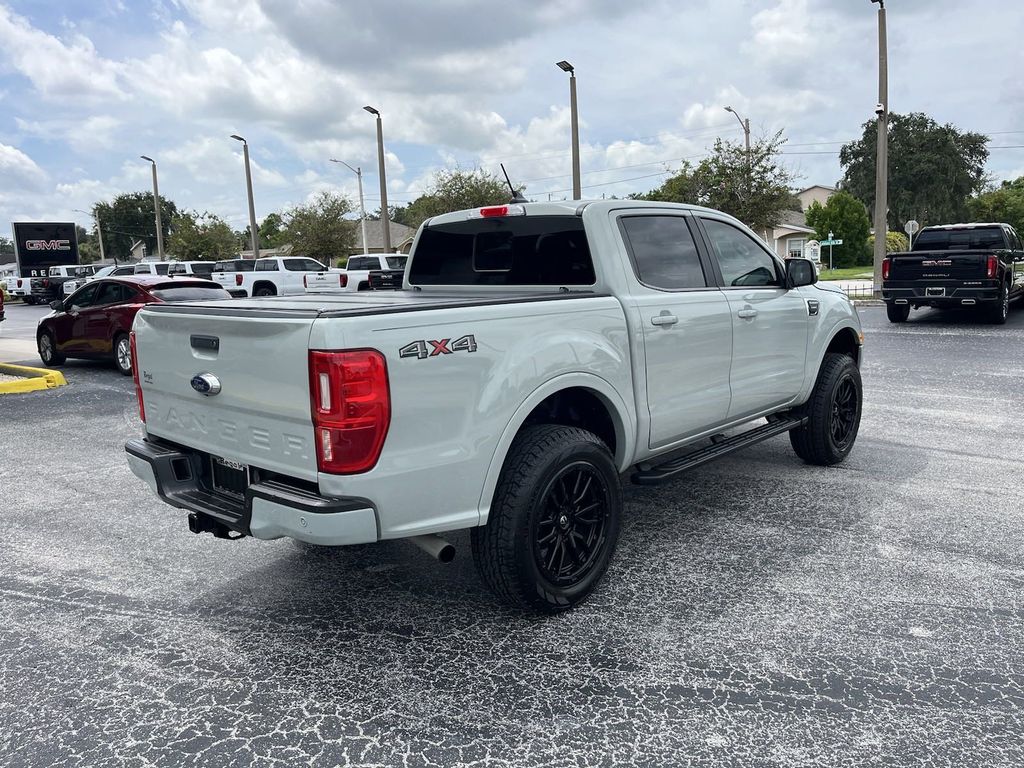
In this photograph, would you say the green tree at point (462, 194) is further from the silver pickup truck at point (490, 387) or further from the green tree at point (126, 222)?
the green tree at point (126, 222)

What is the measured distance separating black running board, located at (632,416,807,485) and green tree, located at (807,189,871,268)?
50624 millimetres

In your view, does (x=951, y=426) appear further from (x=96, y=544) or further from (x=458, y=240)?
(x=96, y=544)

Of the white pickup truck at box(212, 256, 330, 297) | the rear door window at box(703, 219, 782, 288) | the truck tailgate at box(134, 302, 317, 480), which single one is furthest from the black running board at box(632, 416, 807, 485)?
the white pickup truck at box(212, 256, 330, 297)

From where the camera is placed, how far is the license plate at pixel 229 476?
3.58 meters

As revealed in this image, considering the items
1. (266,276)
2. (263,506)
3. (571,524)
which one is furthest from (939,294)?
(266,276)

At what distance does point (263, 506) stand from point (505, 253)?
2.23 meters

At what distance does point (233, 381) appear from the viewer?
11.2 feet

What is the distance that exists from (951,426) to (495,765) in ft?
20.3

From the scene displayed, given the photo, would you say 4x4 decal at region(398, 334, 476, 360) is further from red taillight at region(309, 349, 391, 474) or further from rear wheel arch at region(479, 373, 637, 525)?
rear wheel arch at region(479, 373, 637, 525)

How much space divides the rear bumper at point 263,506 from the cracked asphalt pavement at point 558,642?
575mm

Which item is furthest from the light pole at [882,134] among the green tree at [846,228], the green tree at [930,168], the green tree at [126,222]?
the green tree at [126,222]

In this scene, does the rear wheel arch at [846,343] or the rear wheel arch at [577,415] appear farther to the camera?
the rear wheel arch at [846,343]

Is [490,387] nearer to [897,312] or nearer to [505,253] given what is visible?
[505,253]

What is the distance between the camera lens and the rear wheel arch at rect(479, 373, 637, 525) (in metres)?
3.43
